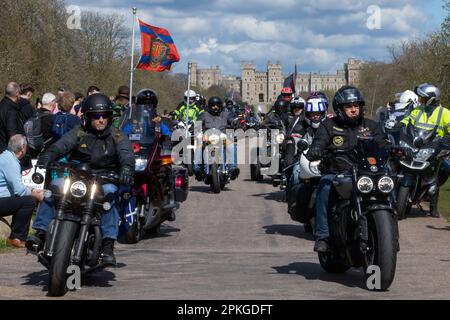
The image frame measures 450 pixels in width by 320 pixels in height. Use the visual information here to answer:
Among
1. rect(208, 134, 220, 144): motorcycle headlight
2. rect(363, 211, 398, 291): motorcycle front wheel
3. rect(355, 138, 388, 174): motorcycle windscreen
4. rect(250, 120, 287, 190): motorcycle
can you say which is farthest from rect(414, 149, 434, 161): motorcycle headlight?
rect(363, 211, 398, 291): motorcycle front wheel

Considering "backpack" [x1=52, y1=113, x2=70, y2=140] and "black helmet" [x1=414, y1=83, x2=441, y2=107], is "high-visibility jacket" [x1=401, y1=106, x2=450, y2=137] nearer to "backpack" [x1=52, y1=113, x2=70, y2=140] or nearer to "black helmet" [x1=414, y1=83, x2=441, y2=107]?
"black helmet" [x1=414, y1=83, x2=441, y2=107]

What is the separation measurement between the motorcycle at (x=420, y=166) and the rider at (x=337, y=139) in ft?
20.4

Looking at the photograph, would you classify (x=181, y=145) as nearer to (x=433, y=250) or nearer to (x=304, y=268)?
(x=433, y=250)

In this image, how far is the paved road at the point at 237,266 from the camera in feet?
29.0

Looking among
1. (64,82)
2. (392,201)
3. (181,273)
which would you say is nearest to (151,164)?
(181,273)

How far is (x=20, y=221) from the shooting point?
1270cm

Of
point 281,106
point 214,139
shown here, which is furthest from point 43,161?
point 281,106

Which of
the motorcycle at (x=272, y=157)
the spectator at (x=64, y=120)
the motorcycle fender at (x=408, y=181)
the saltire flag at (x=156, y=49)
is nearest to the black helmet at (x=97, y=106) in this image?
the spectator at (x=64, y=120)

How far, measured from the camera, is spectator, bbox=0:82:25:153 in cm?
1608

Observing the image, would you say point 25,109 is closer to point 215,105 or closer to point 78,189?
point 215,105

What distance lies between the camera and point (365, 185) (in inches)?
353

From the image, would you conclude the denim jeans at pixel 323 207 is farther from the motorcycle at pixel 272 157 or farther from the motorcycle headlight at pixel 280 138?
the motorcycle headlight at pixel 280 138

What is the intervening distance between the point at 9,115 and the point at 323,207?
779 cm
